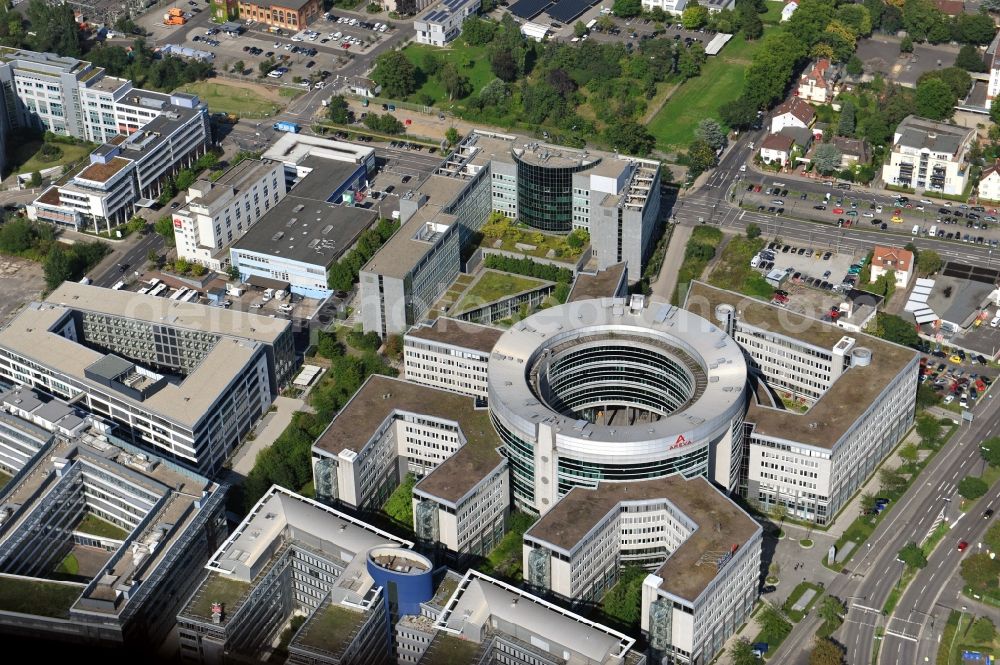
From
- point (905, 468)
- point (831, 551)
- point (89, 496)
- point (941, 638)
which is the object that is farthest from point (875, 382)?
point (89, 496)

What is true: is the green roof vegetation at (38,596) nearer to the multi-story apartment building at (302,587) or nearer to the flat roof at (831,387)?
the multi-story apartment building at (302,587)

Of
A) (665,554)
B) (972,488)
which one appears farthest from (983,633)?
(665,554)

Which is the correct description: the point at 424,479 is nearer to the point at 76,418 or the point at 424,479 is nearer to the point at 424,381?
the point at 424,381

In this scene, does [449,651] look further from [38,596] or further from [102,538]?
[102,538]

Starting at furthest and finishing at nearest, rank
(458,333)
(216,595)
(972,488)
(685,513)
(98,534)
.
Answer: (458,333)
(972,488)
(98,534)
(685,513)
(216,595)

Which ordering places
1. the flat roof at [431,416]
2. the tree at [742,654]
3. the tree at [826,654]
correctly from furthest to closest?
1. the flat roof at [431,416]
2. the tree at [742,654]
3. the tree at [826,654]

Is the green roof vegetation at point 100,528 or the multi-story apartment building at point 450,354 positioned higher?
the multi-story apartment building at point 450,354

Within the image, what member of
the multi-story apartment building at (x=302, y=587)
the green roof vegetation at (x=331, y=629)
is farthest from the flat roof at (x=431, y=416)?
the green roof vegetation at (x=331, y=629)
